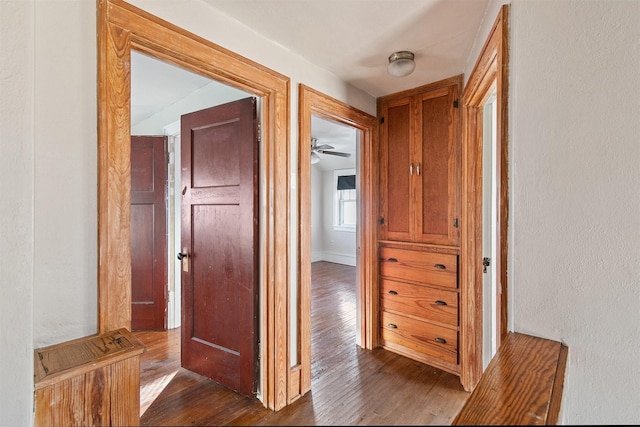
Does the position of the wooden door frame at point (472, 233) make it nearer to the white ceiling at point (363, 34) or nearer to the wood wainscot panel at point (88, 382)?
the white ceiling at point (363, 34)

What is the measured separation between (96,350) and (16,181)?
548mm

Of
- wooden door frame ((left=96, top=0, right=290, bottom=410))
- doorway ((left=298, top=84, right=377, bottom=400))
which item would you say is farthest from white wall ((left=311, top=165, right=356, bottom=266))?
wooden door frame ((left=96, top=0, right=290, bottom=410))

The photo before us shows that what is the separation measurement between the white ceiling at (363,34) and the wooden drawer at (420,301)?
1.65m

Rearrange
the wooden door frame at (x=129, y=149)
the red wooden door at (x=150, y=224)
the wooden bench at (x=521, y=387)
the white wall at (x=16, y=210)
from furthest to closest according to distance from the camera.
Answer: the red wooden door at (x=150, y=224) < the wooden door frame at (x=129, y=149) < the white wall at (x=16, y=210) < the wooden bench at (x=521, y=387)

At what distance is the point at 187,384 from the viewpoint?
84.4 inches

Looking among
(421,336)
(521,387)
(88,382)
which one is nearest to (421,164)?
(421,336)

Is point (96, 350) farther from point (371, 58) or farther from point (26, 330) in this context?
point (371, 58)

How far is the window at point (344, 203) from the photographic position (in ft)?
21.9

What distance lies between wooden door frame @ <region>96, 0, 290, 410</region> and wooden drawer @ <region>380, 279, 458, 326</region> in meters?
1.11

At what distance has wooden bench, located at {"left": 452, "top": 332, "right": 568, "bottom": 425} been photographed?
50 centimetres

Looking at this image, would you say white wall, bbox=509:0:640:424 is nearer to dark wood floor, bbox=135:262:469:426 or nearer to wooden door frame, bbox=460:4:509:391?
dark wood floor, bbox=135:262:469:426

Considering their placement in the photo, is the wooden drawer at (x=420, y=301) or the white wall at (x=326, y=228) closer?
the wooden drawer at (x=420, y=301)

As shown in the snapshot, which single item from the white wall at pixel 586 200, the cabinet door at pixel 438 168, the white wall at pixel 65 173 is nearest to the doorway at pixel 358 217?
the cabinet door at pixel 438 168

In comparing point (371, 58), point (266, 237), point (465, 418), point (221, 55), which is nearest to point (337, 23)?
point (371, 58)
